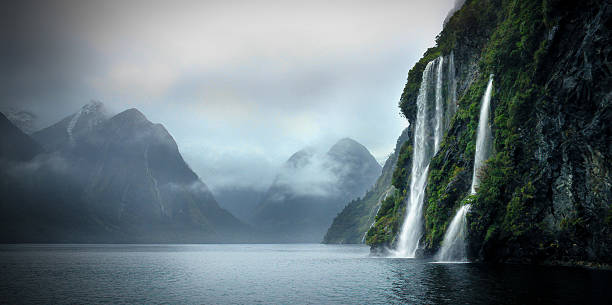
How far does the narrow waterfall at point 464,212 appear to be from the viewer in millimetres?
50934

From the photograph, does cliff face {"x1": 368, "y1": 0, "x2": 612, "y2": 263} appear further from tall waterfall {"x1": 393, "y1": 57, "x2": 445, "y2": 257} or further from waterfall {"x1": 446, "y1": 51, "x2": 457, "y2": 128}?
waterfall {"x1": 446, "y1": 51, "x2": 457, "y2": 128}

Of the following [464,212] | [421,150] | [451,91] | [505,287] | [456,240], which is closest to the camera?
[505,287]

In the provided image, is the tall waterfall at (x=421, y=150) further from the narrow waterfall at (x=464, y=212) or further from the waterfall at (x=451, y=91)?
the narrow waterfall at (x=464, y=212)

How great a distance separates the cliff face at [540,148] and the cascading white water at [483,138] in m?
1.36

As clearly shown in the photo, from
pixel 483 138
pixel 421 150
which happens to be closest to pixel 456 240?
pixel 483 138

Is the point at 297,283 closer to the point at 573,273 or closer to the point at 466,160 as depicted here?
the point at 573,273

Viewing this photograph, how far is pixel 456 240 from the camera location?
52500mm

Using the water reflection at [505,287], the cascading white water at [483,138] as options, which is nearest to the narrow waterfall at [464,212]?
the cascading white water at [483,138]

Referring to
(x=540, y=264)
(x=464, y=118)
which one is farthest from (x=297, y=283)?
(x=464, y=118)

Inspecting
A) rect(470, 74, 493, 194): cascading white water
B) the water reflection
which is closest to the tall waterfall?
rect(470, 74, 493, 194): cascading white water

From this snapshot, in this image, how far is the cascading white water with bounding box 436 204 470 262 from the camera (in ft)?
166

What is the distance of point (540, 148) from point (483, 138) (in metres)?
11.8

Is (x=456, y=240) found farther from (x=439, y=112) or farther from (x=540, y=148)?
(x=439, y=112)

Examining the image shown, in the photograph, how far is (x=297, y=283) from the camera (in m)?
34.8
